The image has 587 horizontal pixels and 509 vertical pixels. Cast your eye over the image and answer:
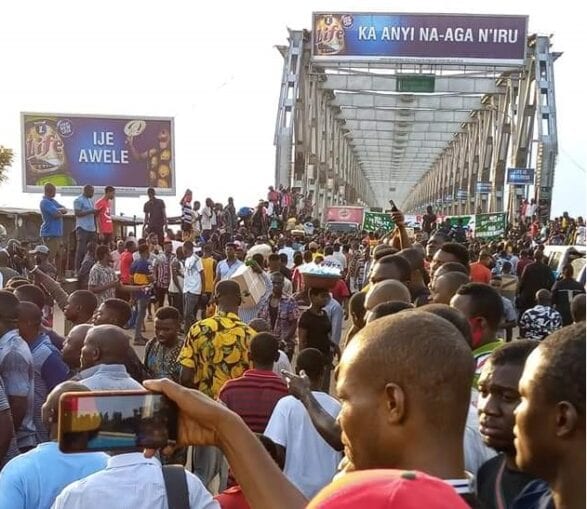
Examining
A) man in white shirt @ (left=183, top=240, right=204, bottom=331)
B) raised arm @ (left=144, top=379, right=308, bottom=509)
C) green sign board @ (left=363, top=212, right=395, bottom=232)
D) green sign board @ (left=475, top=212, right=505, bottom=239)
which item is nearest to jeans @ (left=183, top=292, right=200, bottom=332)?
man in white shirt @ (left=183, top=240, right=204, bottom=331)

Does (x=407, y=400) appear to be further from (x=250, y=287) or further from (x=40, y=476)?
(x=250, y=287)

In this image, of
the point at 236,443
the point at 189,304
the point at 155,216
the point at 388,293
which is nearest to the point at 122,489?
the point at 236,443

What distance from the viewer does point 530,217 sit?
113 feet

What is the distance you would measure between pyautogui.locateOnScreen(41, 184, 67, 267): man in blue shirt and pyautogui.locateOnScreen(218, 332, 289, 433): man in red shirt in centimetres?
841

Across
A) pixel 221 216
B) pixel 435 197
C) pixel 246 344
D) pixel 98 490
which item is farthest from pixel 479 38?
pixel 435 197

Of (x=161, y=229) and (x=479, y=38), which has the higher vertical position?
(x=479, y=38)

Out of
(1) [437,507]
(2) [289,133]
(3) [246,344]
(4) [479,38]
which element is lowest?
(3) [246,344]

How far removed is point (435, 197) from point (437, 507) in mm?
90136

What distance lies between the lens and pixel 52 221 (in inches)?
552

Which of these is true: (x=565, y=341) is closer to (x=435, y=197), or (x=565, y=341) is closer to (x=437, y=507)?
(x=437, y=507)

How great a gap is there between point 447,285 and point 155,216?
1259 centimetres

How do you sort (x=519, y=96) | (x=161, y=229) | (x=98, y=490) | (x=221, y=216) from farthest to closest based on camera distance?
(x=519, y=96), (x=221, y=216), (x=161, y=229), (x=98, y=490)

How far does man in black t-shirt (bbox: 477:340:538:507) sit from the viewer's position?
9.01ft

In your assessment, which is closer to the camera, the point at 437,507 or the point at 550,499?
the point at 437,507
